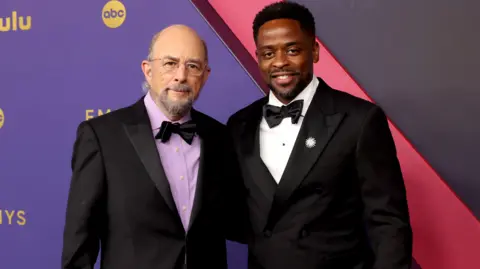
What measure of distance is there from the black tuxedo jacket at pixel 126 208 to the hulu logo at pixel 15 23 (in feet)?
3.68

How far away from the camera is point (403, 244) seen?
1263mm

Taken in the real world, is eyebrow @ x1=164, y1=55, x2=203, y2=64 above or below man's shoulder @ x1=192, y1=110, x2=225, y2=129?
above

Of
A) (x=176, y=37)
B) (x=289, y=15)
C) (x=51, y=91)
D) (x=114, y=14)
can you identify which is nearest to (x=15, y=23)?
(x=51, y=91)

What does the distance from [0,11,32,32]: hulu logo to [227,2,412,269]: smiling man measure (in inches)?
52.3

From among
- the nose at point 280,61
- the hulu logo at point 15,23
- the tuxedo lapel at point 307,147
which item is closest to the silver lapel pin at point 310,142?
the tuxedo lapel at point 307,147

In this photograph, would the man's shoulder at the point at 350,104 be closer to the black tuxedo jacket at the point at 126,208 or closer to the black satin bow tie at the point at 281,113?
the black satin bow tie at the point at 281,113

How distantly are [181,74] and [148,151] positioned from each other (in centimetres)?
24

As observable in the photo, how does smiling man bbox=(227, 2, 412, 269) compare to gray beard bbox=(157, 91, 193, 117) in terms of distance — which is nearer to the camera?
smiling man bbox=(227, 2, 412, 269)

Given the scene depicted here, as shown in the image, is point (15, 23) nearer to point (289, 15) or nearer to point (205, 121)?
point (205, 121)

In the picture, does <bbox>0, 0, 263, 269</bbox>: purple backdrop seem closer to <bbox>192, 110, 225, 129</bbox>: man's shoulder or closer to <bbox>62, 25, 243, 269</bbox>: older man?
<bbox>192, 110, 225, 129</bbox>: man's shoulder

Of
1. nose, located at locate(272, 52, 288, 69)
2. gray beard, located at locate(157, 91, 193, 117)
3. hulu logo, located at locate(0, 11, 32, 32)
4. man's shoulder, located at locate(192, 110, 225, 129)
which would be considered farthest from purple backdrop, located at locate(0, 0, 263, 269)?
nose, located at locate(272, 52, 288, 69)

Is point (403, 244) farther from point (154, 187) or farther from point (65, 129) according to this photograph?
point (65, 129)

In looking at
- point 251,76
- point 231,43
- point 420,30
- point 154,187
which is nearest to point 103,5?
point 231,43

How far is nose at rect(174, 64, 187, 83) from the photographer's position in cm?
139
